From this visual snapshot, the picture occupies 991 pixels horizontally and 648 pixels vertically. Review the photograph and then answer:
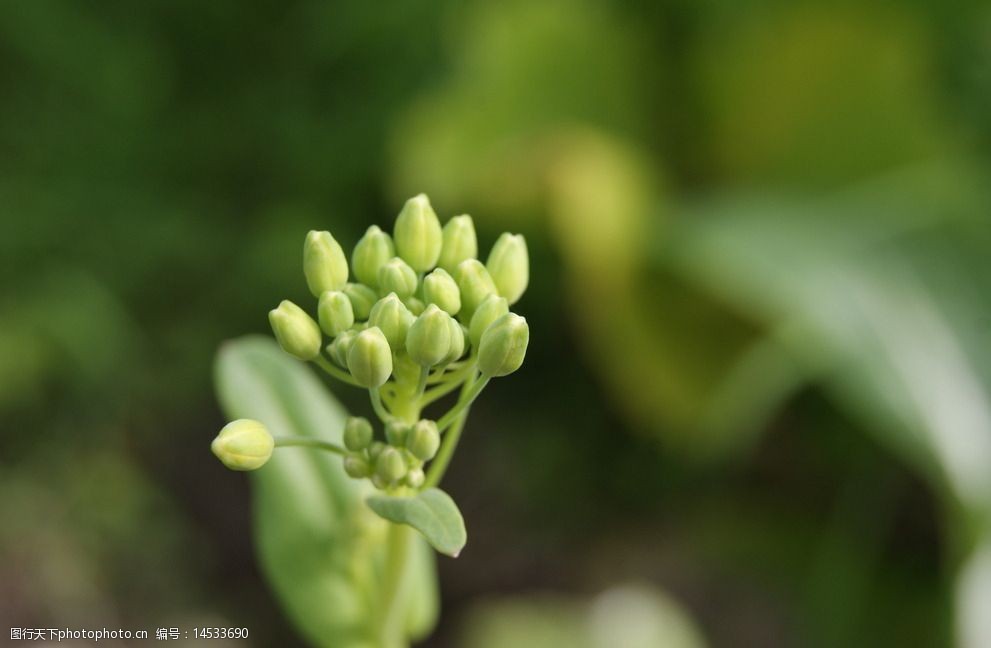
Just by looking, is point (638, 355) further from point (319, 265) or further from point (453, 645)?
point (319, 265)

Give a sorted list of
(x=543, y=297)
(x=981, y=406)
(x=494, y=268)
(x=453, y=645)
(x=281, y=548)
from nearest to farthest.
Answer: (x=494, y=268) < (x=281, y=548) < (x=981, y=406) < (x=453, y=645) < (x=543, y=297)

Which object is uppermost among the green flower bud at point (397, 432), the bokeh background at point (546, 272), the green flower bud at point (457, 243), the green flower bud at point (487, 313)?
the green flower bud at point (457, 243)

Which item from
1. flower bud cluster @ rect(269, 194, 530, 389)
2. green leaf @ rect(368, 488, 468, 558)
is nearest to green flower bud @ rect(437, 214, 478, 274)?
flower bud cluster @ rect(269, 194, 530, 389)

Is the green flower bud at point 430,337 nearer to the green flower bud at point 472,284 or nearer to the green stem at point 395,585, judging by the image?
the green flower bud at point 472,284

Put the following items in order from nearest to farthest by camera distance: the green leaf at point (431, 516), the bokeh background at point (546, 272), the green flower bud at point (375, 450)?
the green leaf at point (431, 516), the green flower bud at point (375, 450), the bokeh background at point (546, 272)

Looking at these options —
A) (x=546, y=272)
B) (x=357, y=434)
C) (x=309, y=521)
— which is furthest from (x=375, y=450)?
(x=546, y=272)

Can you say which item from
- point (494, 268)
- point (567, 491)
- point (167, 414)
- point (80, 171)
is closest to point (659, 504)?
point (567, 491)

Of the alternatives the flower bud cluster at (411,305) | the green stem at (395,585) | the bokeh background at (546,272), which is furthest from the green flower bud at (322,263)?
the bokeh background at (546,272)
